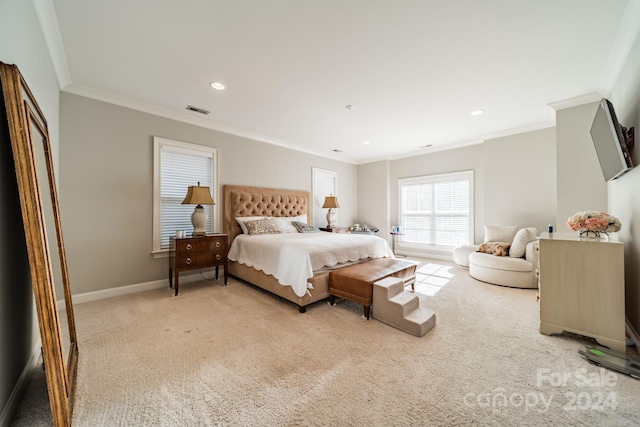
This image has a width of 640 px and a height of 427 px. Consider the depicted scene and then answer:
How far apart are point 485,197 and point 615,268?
3131mm

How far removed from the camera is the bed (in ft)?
9.18

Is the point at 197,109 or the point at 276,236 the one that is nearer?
the point at 197,109

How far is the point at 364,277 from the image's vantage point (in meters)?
2.64

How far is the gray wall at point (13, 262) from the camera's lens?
4.07 ft

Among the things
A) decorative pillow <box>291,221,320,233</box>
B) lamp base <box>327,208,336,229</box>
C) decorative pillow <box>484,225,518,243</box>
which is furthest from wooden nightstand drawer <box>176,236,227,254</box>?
decorative pillow <box>484,225,518,243</box>

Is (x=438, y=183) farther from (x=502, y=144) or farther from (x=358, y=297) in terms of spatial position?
(x=358, y=297)

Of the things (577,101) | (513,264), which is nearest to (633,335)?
(513,264)

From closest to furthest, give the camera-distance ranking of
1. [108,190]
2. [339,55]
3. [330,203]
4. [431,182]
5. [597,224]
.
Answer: [597,224] → [339,55] → [108,190] → [330,203] → [431,182]

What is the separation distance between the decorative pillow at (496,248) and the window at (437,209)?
0.99 meters

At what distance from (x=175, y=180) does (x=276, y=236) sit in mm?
1792

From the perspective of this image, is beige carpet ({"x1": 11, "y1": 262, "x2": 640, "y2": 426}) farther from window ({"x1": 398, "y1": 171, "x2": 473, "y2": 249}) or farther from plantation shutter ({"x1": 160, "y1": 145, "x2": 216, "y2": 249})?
window ({"x1": 398, "y1": 171, "x2": 473, "y2": 249})

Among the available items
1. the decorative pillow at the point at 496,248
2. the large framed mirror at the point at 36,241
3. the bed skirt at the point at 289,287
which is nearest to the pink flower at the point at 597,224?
the decorative pillow at the point at 496,248

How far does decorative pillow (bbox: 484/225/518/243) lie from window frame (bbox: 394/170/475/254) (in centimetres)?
58

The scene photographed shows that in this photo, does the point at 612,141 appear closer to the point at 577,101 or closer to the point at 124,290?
the point at 577,101
